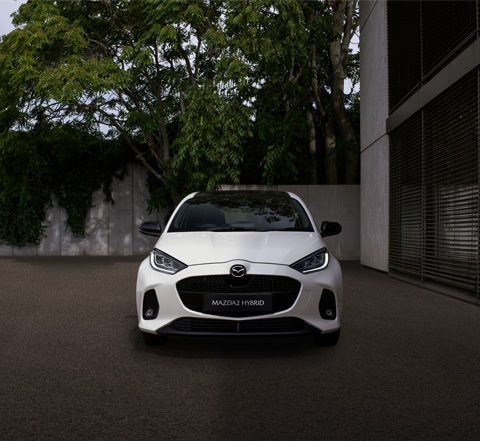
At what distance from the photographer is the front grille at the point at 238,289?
4.77m

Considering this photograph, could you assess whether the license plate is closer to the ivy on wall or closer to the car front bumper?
the car front bumper

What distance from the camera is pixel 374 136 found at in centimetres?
1458

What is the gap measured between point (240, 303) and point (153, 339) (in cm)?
103

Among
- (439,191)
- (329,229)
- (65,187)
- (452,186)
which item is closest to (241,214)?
(329,229)

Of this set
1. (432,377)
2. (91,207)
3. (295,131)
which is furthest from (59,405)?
(91,207)

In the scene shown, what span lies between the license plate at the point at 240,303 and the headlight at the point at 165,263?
40 cm

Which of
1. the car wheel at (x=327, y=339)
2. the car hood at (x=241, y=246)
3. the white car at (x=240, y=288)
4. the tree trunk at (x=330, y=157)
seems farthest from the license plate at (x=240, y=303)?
the tree trunk at (x=330, y=157)

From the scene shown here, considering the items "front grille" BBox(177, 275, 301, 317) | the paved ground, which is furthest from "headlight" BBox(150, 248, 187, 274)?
the paved ground

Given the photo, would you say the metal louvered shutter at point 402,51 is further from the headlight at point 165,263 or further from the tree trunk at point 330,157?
the headlight at point 165,263

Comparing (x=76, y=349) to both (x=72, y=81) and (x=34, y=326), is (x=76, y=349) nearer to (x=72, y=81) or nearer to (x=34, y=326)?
(x=34, y=326)

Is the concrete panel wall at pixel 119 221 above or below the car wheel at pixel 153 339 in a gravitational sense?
above

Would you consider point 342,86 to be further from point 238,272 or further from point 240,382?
point 240,382

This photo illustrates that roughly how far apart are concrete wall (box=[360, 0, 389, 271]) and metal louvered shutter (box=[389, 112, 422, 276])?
1.77 feet

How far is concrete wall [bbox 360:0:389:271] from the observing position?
13531 mm
